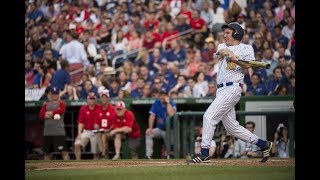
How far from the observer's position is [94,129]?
55.8 ft

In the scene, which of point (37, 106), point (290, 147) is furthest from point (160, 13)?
point (290, 147)

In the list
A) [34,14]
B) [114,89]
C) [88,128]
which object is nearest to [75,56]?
[114,89]

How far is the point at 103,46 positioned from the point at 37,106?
10.0 ft

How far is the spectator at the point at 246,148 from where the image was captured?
14.9 m

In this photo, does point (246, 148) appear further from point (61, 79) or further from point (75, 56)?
point (75, 56)

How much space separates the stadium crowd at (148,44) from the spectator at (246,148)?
1883mm

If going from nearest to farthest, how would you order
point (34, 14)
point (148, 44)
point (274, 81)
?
1. point (274, 81)
2. point (148, 44)
3. point (34, 14)

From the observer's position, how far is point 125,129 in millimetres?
16734

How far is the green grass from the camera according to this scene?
32.4 ft

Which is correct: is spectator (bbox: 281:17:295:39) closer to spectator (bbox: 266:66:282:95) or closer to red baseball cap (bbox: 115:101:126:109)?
spectator (bbox: 266:66:282:95)

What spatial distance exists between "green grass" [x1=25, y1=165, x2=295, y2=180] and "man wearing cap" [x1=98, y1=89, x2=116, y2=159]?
17.7 feet

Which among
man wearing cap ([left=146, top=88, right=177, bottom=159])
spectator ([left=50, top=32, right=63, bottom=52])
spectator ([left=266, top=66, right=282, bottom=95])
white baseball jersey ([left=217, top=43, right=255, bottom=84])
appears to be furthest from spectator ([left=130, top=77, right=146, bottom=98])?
white baseball jersey ([left=217, top=43, right=255, bottom=84])

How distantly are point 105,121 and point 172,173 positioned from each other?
266 inches

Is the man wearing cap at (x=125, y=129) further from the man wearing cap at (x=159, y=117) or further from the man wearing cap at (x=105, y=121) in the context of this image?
the man wearing cap at (x=159, y=117)
